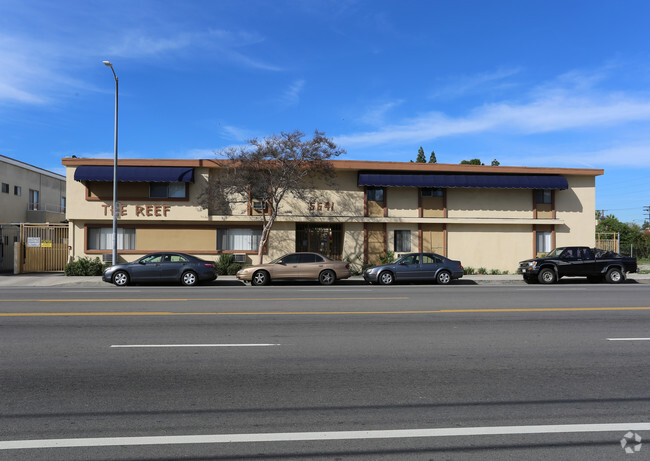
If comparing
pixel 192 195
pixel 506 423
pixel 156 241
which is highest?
pixel 192 195

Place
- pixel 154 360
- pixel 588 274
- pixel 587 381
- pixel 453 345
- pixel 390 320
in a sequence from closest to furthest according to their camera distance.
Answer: pixel 587 381
pixel 154 360
pixel 453 345
pixel 390 320
pixel 588 274

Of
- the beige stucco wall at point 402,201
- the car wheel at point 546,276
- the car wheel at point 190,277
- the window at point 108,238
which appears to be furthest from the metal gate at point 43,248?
the car wheel at point 546,276

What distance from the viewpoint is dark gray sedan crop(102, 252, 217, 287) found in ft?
59.3

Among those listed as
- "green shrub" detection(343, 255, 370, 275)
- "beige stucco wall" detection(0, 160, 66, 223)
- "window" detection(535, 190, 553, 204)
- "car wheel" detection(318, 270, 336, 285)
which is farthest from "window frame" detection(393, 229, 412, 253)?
"beige stucco wall" detection(0, 160, 66, 223)

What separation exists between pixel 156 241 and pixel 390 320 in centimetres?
1737

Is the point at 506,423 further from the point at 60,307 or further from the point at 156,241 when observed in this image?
the point at 156,241

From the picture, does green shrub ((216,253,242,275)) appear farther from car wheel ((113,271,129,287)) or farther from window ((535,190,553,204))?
window ((535,190,553,204))

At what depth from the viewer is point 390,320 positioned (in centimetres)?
981

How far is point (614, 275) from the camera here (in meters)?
20.2

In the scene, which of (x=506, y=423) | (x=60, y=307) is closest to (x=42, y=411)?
(x=506, y=423)

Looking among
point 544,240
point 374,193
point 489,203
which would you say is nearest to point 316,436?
point 374,193

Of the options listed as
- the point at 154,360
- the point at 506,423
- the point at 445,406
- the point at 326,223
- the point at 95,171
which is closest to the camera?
the point at 506,423

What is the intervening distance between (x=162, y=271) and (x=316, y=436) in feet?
50.5

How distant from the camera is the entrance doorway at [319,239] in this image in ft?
82.8
